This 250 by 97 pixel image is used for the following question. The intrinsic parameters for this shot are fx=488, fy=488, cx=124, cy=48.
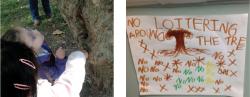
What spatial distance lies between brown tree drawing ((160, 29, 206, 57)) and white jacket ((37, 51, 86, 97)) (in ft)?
Result: 2.22

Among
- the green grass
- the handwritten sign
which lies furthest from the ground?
the handwritten sign

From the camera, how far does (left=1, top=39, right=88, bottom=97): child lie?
4.84 ft

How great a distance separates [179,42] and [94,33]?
2.17 feet

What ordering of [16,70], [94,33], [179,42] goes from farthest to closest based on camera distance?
[179,42], [94,33], [16,70]

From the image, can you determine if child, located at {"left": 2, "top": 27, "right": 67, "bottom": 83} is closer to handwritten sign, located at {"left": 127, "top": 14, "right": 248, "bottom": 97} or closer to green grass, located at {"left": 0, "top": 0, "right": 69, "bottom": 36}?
green grass, located at {"left": 0, "top": 0, "right": 69, "bottom": 36}

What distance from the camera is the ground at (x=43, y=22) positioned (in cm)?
150

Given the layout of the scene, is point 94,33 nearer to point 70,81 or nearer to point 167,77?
point 70,81

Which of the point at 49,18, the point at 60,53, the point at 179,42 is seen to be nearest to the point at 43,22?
the point at 49,18

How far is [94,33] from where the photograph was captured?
1.72 m

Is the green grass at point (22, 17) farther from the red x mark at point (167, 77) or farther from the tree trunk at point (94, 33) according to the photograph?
the red x mark at point (167, 77)

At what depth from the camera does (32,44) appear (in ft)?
5.07

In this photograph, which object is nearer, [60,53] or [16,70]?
[16,70]

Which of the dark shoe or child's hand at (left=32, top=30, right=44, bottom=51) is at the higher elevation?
the dark shoe

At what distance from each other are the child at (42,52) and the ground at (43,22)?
18 millimetres
